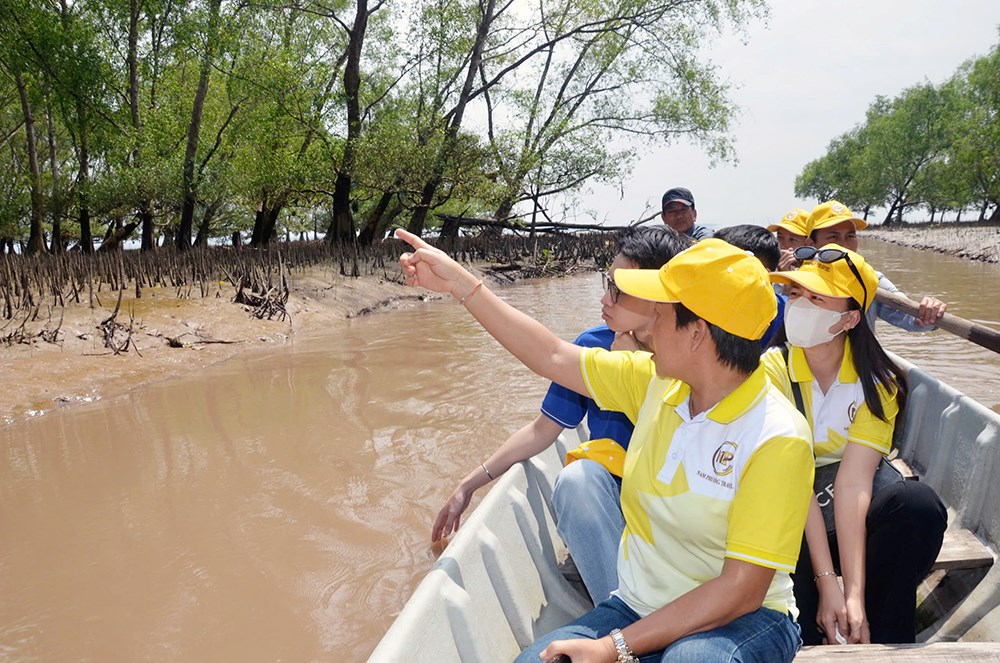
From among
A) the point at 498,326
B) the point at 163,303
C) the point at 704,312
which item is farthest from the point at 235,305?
the point at 704,312

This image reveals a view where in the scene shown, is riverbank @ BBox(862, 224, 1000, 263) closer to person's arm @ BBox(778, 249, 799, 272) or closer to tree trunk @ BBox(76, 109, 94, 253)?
person's arm @ BBox(778, 249, 799, 272)

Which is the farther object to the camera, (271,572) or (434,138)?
(434,138)

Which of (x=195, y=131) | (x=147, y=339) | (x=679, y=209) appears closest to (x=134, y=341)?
(x=147, y=339)

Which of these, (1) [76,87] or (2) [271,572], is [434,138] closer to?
(1) [76,87]

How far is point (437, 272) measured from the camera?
208 centimetres

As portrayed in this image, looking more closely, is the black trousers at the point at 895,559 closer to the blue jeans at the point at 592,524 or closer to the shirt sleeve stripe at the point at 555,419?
the blue jeans at the point at 592,524

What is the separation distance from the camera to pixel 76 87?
12.4 meters

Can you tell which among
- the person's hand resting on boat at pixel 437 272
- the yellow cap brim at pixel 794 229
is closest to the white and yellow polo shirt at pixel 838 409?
the person's hand resting on boat at pixel 437 272

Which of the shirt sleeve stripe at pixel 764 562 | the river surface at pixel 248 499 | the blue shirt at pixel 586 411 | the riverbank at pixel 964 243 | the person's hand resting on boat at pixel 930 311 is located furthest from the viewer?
the riverbank at pixel 964 243

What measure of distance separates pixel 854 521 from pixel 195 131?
14009mm

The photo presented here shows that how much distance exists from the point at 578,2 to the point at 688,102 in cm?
421

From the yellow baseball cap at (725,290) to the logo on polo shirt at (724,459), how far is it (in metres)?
0.24

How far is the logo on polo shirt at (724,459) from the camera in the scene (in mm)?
1524

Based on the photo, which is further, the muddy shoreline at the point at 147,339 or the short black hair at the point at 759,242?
the muddy shoreline at the point at 147,339
